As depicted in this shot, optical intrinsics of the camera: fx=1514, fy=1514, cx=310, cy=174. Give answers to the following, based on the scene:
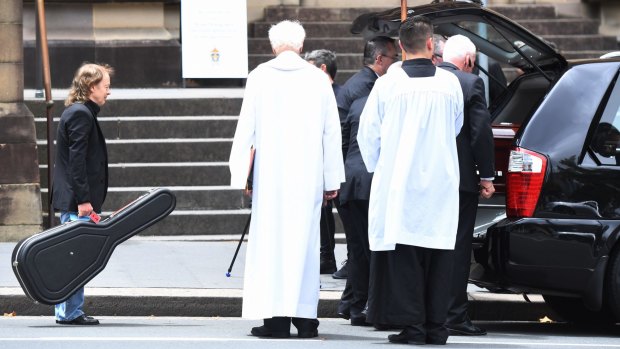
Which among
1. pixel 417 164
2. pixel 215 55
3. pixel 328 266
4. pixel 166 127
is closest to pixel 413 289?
Result: pixel 417 164

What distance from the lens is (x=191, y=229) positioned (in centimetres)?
1362

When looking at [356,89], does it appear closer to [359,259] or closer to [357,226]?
[357,226]

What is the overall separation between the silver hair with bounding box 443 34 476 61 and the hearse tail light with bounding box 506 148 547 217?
2.46ft

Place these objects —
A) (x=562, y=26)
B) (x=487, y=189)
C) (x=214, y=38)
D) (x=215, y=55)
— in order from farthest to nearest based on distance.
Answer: (x=562, y=26) < (x=215, y=55) < (x=214, y=38) < (x=487, y=189)

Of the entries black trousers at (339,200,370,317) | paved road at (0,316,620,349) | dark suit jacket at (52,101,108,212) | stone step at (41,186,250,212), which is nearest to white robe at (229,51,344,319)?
paved road at (0,316,620,349)

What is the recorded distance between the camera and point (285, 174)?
895 centimetres

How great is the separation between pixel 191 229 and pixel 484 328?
4299 millimetres

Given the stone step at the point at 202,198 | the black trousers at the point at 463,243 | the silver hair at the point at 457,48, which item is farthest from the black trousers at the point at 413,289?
the stone step at the point at 202,198

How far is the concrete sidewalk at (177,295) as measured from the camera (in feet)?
33.5

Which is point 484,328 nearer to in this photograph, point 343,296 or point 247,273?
point 343,296

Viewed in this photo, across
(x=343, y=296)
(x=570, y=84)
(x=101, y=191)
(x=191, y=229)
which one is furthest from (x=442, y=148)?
(x=191, y=229)

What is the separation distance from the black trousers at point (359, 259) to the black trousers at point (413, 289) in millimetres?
973

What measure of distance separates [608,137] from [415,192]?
129 cm

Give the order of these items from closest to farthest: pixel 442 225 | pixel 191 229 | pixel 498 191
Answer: pixel 442 225 → pixel 498 191 → pixel 191 229
